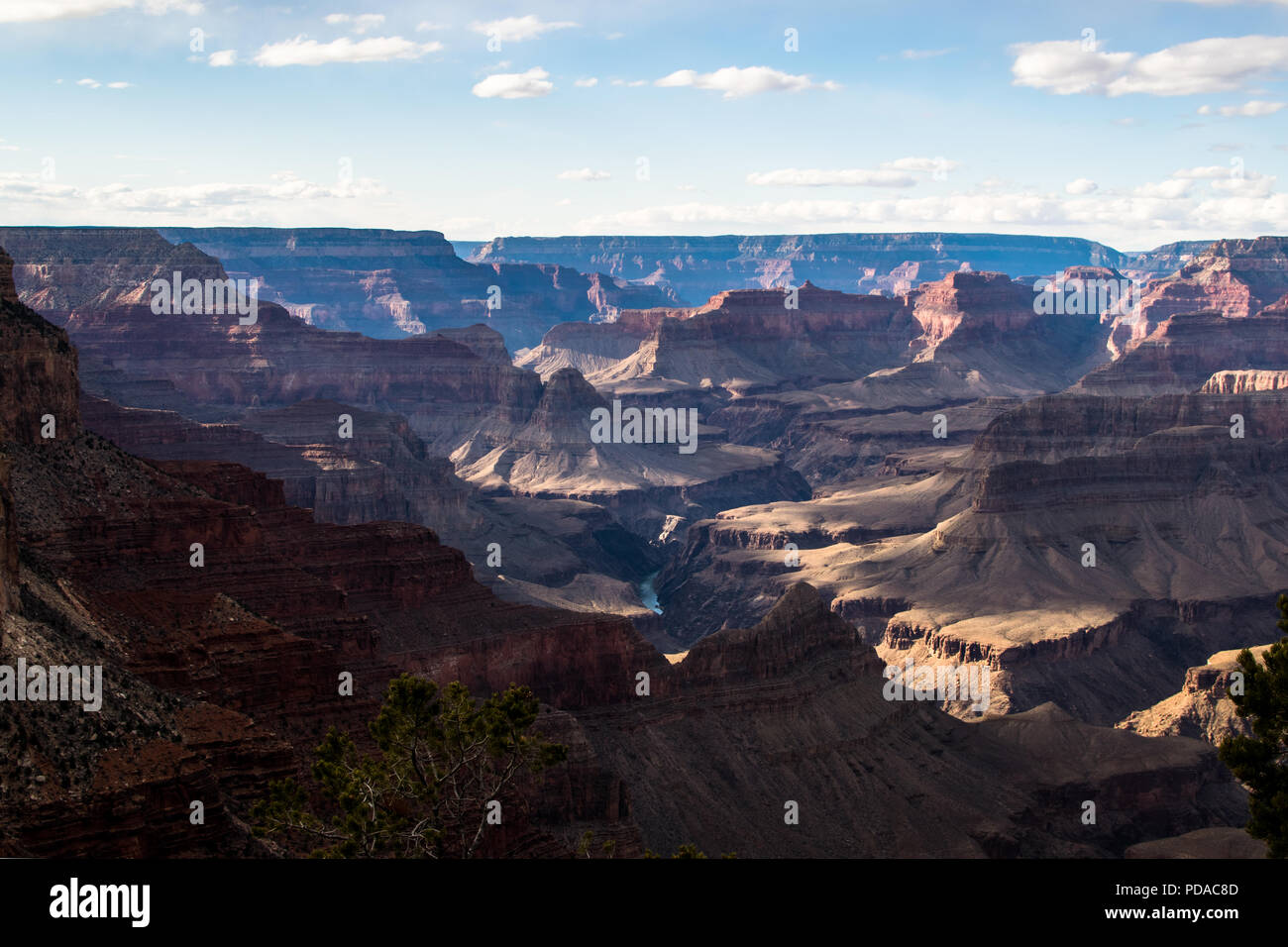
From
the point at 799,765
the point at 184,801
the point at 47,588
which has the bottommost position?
the point at 799,765

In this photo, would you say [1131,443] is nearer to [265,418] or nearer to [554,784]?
[265,418]

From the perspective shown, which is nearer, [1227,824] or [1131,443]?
[1227,824]

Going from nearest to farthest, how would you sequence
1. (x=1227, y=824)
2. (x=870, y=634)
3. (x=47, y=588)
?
1. (x=47, y=588)
2. (x=1227, y=824)
3. (x=870, y=634)

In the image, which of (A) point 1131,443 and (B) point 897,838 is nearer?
(B) point 897,838

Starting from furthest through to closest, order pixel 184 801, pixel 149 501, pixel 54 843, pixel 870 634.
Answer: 1. pixel 870 634
2. pixel 149 501
3. pixel 184 801
4. pixel 54 843

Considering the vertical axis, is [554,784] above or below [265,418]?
below
